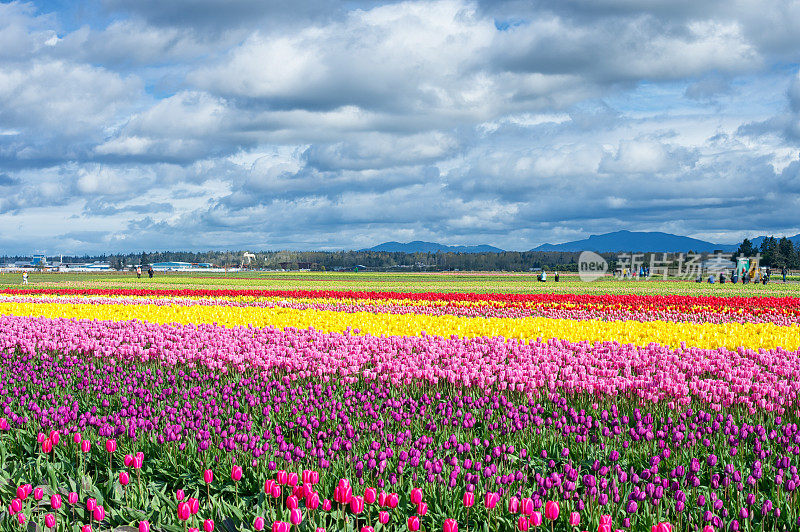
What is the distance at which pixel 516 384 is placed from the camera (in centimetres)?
913

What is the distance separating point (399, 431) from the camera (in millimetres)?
6664

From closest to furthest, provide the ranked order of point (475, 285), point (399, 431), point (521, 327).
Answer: point (399, 431), point (521, 327), point (475, 285)

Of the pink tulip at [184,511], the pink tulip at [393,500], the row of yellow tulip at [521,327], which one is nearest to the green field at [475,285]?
the row of yellow tulip at [521,327]

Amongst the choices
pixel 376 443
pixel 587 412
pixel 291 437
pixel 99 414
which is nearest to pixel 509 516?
pixel 376 443

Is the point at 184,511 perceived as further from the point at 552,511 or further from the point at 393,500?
the point at 552,511

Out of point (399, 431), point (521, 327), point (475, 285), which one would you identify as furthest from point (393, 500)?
point (475, 285)

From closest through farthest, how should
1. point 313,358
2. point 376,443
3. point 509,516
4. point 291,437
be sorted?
point 509,516
point 376,443
point 291,437
point 313,358

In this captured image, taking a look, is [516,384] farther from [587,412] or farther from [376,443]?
[376,443]

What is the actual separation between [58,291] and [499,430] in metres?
33.5

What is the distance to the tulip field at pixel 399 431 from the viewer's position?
4738 mm

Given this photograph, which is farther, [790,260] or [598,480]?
[790,260]

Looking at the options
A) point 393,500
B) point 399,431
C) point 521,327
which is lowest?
point 399,431

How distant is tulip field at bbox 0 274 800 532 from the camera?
15.5ft

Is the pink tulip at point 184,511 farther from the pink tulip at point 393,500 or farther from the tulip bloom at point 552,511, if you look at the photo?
the tulip bloom at point 552,511
